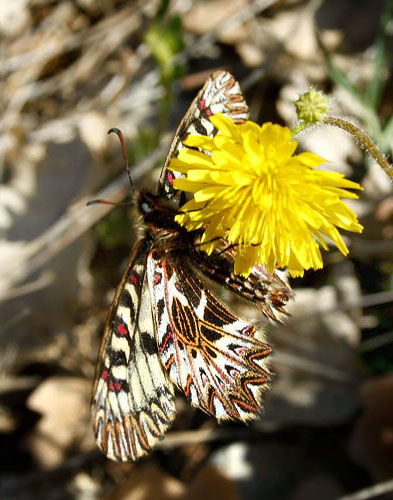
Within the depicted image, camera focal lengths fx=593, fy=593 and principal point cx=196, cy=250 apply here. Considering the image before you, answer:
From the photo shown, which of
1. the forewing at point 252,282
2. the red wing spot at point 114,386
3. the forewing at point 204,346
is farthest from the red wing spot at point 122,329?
the forewing at point 252,282

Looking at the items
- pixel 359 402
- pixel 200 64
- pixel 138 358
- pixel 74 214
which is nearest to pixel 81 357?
pixel 74 214

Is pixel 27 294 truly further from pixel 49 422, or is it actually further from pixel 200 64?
pixel 200 64

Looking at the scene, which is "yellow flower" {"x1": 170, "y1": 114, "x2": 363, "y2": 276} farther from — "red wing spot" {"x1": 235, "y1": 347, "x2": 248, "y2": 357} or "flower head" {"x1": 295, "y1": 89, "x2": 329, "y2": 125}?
"red wing spot" {"x1": 235, "y1": 347, "x2": 248, "y2": 357}

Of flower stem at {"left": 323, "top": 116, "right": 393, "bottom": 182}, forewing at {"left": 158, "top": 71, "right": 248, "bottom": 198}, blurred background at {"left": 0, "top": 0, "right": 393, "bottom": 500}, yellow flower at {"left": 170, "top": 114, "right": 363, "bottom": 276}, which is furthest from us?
blurred background at {"left": 0, "top": 0, "right": 393, "bottom": 500}

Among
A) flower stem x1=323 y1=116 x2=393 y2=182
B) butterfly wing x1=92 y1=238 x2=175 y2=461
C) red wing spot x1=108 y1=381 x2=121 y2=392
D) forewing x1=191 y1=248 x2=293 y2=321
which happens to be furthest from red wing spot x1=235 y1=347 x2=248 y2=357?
flower stem x1=323 y1=116 x2=393 y2=182

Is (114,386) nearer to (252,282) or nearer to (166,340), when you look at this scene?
→ (166,340)

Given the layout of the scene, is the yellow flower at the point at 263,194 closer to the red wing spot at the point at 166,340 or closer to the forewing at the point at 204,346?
the forewing at the point at 204,346

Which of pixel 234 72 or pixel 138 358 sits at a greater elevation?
pixel 234 72

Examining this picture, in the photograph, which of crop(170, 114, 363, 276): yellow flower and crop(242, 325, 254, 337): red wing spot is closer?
crop(170, 114, 363, 276): yellow flower
